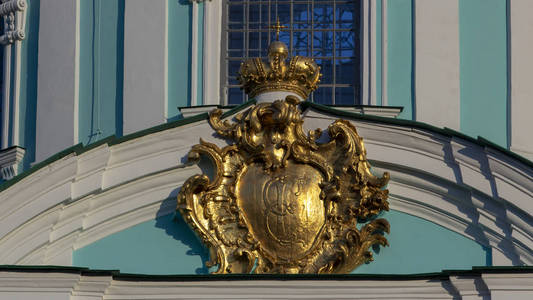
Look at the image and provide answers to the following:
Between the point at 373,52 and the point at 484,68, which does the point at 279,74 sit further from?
the point at 484,68

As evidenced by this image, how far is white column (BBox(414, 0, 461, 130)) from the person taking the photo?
14.2m

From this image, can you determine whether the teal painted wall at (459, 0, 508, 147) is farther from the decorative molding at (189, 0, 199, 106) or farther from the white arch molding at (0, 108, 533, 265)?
the decorative molding at (189, 0, 199, 106)

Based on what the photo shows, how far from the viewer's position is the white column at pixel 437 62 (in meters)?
14.2

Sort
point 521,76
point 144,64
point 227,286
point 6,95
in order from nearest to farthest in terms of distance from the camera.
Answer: point 227,286
point 521,76
point 144,64
point 6,95

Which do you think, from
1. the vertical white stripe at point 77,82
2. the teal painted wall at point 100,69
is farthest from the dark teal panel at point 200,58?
the vertical white stripe at point 77,82

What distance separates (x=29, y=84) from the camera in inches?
596

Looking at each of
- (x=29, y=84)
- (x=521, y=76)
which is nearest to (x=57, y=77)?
(x=29, y=84)

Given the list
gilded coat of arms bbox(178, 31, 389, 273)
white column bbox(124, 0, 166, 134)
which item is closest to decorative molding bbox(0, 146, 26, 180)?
white column bbox(124, 0, 166, 134)

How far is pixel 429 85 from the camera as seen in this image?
1432cm

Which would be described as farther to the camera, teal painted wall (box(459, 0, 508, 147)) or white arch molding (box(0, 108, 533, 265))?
teal painted wall (box(459, 0, 508, 147))

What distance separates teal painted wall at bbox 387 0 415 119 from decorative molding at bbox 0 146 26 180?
2883 millimetres

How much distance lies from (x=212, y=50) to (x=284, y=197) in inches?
95.7

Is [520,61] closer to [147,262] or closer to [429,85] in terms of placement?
[429,85]

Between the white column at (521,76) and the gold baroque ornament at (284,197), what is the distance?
1.83 m
